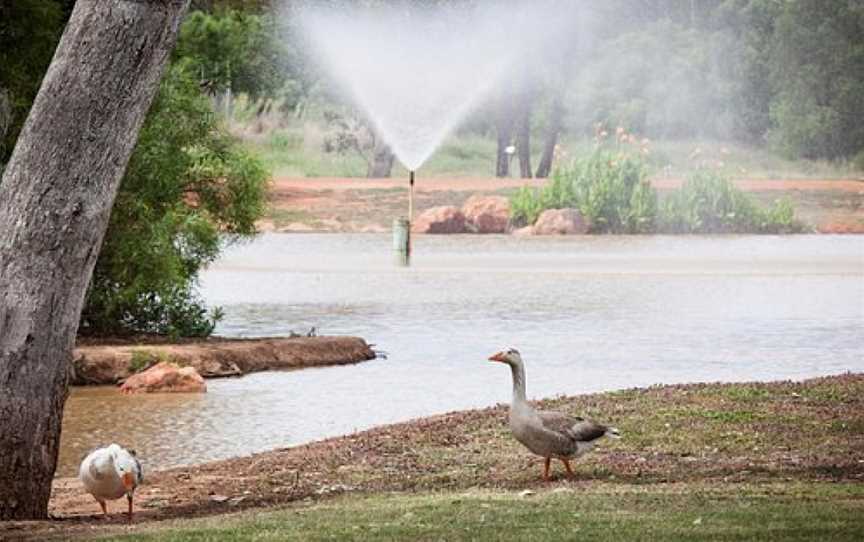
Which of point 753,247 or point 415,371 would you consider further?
point 753,247

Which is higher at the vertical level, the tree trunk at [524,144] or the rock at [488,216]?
the tree trunk at [524,144]

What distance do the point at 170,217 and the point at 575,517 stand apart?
40.4 ft

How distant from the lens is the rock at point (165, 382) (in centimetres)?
1867

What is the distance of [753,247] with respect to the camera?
131 feet

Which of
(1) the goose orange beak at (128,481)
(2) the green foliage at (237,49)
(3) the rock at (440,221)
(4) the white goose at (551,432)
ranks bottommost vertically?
(3) the rock at (440,221)

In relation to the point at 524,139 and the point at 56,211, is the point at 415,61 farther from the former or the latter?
the point at 56,211

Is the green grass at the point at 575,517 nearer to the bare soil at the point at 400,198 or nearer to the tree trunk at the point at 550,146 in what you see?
the bare soil at the point at 400,198

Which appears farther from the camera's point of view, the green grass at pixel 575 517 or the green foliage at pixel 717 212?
the green foliage at pixel 717 212

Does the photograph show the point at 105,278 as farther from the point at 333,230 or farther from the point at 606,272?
the point at 333,230

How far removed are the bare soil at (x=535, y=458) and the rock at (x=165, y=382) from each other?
4128 mm

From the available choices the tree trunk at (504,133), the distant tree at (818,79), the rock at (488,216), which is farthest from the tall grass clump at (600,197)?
the distant tree at (818,79)

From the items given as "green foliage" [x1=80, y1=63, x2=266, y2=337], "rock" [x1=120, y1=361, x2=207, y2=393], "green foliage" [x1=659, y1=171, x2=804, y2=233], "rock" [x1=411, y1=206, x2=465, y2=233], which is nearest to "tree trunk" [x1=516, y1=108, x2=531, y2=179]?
"green foliage" [x1=659, y1=171, x2=804, y2=233]

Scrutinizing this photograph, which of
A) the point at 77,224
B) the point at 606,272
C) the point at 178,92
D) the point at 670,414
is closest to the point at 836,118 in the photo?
the point at 606,272

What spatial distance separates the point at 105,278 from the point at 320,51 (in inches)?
1433
